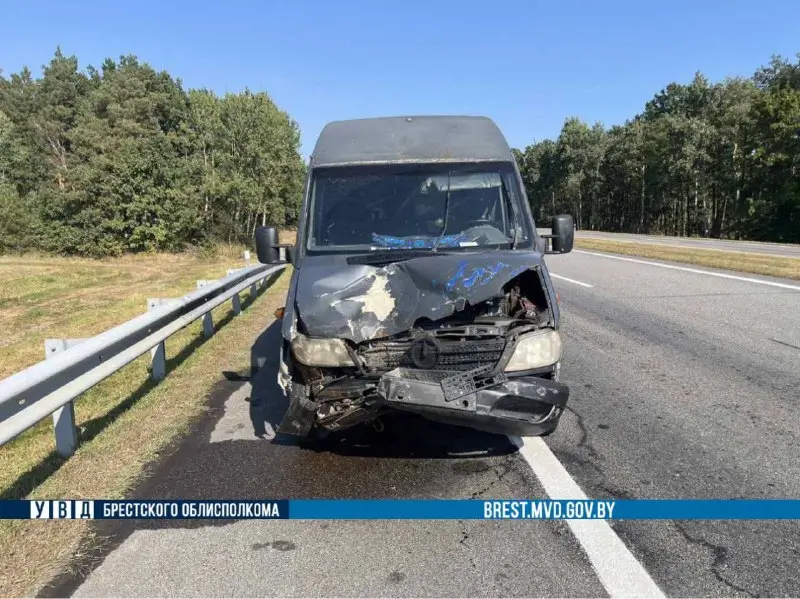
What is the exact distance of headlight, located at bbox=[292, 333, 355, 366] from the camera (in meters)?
3.73

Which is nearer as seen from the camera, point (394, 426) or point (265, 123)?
point (394, 426)

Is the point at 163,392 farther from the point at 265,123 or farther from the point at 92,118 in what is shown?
the point at 92,118

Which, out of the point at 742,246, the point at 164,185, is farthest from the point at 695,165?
the point at 164,185

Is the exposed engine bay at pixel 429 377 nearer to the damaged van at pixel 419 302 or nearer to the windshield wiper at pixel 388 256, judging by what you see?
the damaged van at pixel 419 302

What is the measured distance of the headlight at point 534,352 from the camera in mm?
3695

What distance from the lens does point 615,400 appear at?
212 inches

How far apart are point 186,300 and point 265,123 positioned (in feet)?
97.8

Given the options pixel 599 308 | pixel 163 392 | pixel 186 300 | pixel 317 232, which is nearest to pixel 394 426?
pixel 317 232

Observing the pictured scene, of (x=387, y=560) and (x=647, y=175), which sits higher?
(x=647, y=175)

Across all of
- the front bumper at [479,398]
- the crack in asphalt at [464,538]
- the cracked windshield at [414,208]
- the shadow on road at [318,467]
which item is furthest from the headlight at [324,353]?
the cracked windshield at [414,208]

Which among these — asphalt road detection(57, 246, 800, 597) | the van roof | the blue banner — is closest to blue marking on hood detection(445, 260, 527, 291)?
asphalt road detection(57, 246, 800, 597)

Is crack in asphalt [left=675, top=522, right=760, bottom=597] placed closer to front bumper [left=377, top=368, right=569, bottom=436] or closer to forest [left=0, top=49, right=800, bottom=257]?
front bumper [left=377, top=368, right=569, bottom=436]

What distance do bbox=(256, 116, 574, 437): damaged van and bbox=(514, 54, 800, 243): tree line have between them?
149 ft

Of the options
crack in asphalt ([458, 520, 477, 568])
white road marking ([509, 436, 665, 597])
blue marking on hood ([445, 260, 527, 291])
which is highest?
blue marking on hood ([445, 260, 527, 291])
